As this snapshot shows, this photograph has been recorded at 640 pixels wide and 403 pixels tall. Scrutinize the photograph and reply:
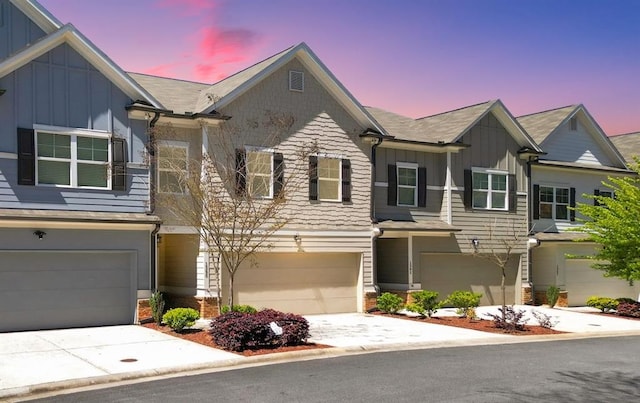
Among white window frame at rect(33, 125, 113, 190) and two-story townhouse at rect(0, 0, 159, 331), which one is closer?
two-story townhouse at rect(0, 0, 159, 331)

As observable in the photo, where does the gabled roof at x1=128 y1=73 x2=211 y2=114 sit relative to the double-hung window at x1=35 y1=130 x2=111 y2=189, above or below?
above

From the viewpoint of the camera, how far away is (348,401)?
438 inches

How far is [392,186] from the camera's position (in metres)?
26.9

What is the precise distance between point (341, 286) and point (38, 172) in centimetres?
1085

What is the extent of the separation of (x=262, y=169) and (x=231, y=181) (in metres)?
3.86

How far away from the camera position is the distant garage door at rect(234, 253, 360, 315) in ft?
76.6

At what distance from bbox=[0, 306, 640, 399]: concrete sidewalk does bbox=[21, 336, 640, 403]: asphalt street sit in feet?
2.24

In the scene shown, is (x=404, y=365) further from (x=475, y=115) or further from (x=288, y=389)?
(x=475, y=115)

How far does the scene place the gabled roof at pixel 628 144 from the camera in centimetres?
3744

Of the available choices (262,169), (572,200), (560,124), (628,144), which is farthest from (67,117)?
(628,144)

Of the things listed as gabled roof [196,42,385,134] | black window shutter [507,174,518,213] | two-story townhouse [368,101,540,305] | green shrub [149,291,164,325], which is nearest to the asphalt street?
green shrub [149,291,164,325]

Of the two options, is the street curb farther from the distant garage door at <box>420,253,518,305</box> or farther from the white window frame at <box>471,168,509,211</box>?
the white window frame at <box>471,168,509,211</box>

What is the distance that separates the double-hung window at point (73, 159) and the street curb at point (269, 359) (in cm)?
773

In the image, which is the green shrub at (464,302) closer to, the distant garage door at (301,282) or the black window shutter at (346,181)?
the distant garage door at (301,282)
